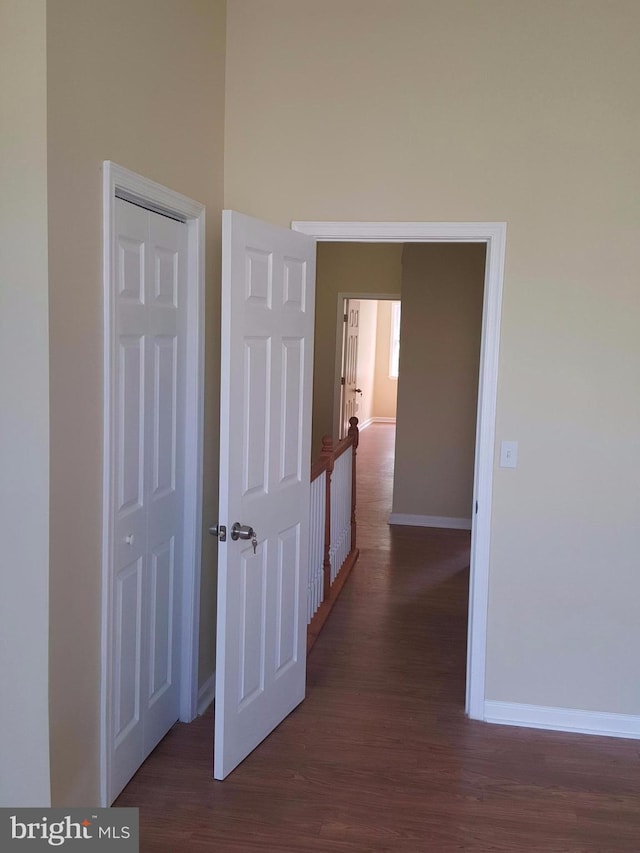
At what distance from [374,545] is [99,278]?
14.0 ft

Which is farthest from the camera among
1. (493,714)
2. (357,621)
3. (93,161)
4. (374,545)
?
(374,545)

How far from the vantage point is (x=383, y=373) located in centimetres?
1372

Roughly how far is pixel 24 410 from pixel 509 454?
2.02 meters

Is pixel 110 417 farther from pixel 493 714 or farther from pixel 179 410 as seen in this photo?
pixel 493 714

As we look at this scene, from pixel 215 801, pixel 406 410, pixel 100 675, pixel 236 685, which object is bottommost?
pixel 215 801

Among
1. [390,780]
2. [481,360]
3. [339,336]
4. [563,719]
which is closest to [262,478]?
[481,360]

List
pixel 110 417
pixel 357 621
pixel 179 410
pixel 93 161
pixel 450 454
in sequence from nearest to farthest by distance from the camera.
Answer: pixel 93 161
pixel 110 417
pixel 179 410
pixel 357 621
pixel 450 454

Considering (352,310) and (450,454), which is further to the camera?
(352,310)

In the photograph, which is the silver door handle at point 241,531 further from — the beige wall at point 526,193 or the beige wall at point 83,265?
the beige wall at point 526,193

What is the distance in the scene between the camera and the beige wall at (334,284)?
27.2ft

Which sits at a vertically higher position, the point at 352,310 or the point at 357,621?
the point at 352,310

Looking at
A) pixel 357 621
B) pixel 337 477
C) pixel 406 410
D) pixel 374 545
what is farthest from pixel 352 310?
pixel 357 621

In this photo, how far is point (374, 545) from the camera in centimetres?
614

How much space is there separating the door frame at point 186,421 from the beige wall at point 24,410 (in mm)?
300
